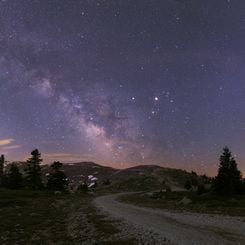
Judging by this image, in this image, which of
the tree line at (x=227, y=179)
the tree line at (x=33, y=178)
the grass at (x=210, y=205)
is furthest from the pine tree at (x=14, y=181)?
the tree line at (x=227, y=179)

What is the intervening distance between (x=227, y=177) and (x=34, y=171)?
244 feet

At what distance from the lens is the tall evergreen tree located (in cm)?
8269

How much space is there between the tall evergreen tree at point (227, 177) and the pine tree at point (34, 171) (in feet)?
229

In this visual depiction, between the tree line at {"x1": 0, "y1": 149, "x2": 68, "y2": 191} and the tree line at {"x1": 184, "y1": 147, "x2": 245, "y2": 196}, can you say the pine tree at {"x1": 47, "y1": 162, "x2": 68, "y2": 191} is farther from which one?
the tree line at {"x1": 184, "y1": 147, "x2": 245, "y2": 196}

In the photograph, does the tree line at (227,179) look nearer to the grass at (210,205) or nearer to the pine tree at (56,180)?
the grass at (210,205)

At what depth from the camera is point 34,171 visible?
433 ft

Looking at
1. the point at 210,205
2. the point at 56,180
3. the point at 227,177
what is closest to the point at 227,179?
the point at 227,177

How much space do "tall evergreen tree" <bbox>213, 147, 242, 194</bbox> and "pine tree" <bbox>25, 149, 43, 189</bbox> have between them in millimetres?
69856

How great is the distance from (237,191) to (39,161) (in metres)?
76.3

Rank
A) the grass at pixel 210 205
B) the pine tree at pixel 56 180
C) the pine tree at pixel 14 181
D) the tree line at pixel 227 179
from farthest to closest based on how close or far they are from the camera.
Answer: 1. the pine tree at pixel 56 180
2. the pine tree at pixel 14 181
3. the tree line at pixel 227 179
4. the grass at pixel 210 205

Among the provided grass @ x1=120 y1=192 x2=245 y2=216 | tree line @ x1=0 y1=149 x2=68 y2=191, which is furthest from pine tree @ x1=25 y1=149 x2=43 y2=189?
grass @ x1=120 y1=192 x2=245 y2=216

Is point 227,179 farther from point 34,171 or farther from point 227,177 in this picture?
point 34,171

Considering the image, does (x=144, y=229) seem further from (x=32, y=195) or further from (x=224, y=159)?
Result: (x=32, y=195)

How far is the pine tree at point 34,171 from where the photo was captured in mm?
130625
